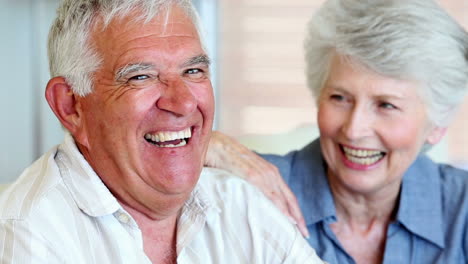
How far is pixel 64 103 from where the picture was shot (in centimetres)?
169

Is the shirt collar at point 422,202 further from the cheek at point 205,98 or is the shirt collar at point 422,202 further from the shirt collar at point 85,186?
the shirt collar at point 85,186

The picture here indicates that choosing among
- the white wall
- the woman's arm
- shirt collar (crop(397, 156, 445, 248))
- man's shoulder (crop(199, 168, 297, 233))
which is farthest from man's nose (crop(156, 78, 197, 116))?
the white wall

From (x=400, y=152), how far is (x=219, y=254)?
0.65 meters

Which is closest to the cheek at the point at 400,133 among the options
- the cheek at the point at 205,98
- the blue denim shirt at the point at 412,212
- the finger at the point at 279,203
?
the blue denim shirt at the point at 412,212

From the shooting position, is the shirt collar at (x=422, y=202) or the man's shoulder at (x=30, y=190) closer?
the man's shoulder at (x=30, y=190)

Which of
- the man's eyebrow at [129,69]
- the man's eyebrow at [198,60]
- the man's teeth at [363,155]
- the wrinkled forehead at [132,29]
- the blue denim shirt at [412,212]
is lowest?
the blue denim shirt at [412,212]

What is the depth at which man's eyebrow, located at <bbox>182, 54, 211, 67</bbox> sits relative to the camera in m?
1.68

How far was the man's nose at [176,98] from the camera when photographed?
1.62 m

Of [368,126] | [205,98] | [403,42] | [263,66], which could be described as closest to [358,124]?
[368,126]

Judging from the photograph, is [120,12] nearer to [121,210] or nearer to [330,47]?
[121,210]

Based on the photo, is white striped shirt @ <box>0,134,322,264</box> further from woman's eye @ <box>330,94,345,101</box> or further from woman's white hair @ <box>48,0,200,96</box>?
woman's eye @ <box>330,94,345,101</box>

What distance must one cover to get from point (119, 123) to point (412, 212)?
3.48 feet

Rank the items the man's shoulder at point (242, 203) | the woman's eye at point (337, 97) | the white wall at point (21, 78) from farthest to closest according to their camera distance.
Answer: the white wall at point (21, 78), the woman's eye at point (337, 97), the man's shoulder at point (242, 203)

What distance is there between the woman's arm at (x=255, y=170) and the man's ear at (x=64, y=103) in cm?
51
